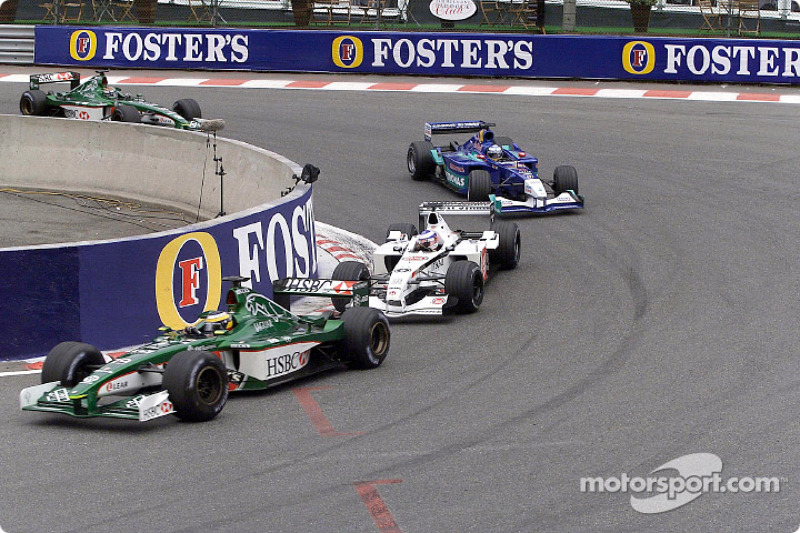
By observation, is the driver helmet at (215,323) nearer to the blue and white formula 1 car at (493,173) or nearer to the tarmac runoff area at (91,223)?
the tarmac runoff area at (91,223)

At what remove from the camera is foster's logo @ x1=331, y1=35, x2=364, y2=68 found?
2995 cm

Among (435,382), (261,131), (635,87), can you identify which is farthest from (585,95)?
(435,382)

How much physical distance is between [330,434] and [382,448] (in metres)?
0.53

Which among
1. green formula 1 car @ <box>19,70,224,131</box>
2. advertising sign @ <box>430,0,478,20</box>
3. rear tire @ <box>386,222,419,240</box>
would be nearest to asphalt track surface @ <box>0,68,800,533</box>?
rear tire @ <box>386,222,419,240</box>

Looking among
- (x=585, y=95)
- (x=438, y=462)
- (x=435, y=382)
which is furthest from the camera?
(x=585, y=95)

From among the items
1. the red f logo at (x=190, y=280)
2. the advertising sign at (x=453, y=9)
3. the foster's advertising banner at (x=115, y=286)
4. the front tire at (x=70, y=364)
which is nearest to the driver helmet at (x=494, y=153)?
the foster's advertising banner at (x=115, y=286)

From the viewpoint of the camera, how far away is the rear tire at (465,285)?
12.9 metres

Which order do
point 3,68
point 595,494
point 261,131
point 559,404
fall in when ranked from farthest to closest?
point 3,68 → point 261,131 → point 559,404 → point 595,494

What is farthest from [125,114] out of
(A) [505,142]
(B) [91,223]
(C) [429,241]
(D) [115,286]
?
(D) [115,286]

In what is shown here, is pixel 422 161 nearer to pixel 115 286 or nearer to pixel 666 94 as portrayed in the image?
pixel 666 94

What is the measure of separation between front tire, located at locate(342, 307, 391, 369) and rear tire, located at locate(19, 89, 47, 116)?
46.8ft

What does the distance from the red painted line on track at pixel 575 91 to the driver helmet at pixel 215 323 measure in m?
18.3

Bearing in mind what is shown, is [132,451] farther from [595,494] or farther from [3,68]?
[3,68]

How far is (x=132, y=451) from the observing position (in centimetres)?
887
